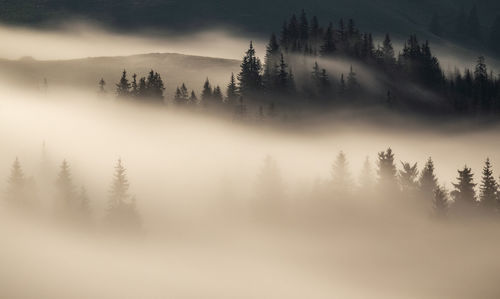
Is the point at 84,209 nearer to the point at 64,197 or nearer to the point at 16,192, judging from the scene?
the point at 64,197

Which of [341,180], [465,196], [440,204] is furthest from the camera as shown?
[341,180]

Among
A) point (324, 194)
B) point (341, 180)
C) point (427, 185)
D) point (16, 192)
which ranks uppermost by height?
point (341, 180)

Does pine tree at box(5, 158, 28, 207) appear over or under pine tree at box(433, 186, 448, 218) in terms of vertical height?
over

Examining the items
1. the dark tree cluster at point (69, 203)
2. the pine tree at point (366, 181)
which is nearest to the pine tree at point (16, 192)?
the dark tree cluster at point (69, 203)

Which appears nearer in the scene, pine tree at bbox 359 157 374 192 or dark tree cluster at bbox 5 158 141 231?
dark tree cluster at bbox 5 158 141 231

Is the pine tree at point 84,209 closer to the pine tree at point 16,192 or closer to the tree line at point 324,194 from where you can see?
the tree line at point 324,194

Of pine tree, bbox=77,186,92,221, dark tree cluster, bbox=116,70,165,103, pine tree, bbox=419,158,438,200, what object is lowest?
pine tree, bbox=77,186,92,221

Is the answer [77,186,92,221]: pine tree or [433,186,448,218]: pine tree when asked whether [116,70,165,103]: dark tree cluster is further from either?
[433,186,448,218]: pine tree

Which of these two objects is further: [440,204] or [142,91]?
[142,91]

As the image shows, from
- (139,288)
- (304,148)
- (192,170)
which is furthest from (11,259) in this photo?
(304,148)

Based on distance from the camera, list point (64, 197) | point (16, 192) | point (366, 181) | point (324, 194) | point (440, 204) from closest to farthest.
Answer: point (16, 192) < point (64, 197) < point (440, 204) < point (366, 181) < point (324, 194)

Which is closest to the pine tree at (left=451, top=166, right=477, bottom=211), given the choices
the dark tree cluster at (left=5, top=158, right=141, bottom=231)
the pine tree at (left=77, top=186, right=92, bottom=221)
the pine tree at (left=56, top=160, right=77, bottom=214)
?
the dark tree cluster at (left=5, top=158, right=141, bottom=231)

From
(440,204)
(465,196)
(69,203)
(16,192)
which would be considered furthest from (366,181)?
(16,192)

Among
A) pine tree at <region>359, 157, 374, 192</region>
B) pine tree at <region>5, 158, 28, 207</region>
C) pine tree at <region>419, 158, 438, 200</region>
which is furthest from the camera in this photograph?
pine tree at <region>359, 157, 374, 192</region>
